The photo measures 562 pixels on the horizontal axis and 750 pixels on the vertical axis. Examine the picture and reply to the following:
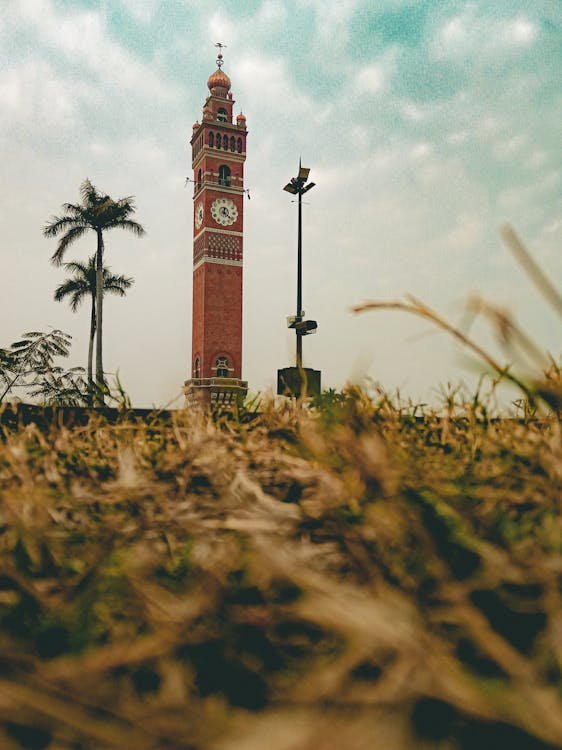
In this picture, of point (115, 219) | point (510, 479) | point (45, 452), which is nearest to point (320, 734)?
point (510, 479)

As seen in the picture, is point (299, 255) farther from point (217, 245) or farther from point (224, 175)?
point (224, 175)

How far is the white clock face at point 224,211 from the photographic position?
50.1 meters

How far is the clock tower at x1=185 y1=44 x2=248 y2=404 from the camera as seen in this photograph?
47.2 metres

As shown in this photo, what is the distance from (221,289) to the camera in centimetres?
4797

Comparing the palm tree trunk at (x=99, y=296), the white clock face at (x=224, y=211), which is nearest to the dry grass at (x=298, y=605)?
the palm tree trunk at (x=99, y=296)

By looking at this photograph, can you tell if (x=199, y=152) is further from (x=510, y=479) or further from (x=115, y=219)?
(x=510, y=479)

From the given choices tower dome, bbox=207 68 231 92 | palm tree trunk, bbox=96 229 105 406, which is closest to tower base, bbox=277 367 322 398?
palm tree trunk, bbox=96 229 105 406

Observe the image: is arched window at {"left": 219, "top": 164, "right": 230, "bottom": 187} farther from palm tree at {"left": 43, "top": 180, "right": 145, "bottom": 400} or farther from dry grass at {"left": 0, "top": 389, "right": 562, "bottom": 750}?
dry grass at {"left": 0, "top": 389, "right": 562, "bottom": 750}

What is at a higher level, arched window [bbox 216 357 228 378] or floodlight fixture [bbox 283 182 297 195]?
floodlight fixture [bbox 283 182 297 195]

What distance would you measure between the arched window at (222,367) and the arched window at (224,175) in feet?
48.8

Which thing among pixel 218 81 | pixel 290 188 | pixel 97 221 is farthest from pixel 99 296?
pixel 218 81

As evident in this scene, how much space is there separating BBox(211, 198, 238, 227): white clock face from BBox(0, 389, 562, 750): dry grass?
50.9m

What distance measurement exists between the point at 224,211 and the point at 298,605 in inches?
2053

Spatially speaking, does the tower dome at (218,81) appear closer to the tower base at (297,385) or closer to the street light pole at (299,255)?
the street light pole at (299,255)
